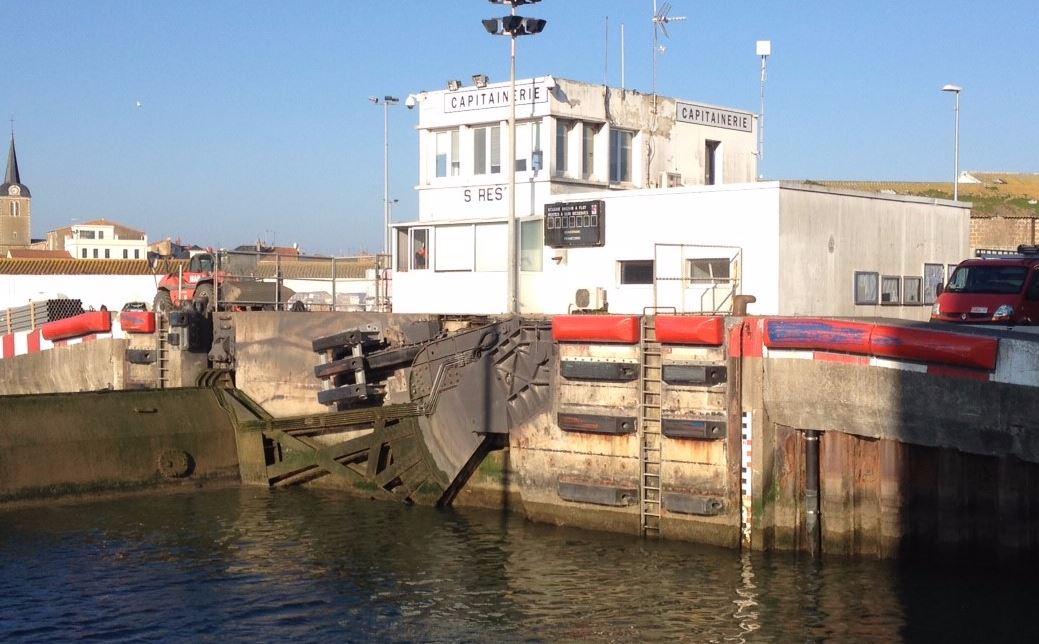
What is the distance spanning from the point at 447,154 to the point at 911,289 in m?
12.8

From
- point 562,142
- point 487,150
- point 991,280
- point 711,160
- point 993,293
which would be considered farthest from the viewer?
point 711,160

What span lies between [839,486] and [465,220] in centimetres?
1455

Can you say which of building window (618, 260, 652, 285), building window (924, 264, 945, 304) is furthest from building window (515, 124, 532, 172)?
building window (924, 264, 945, 304)

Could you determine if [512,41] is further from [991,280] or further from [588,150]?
[991,280]

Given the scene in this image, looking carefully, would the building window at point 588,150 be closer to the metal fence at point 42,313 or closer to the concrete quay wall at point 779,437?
the concrete quay wall at point 779,437

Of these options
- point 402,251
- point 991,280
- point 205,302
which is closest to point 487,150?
point 402,251

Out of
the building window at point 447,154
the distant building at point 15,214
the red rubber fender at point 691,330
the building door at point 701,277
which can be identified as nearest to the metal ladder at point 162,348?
the building window at point 447,154

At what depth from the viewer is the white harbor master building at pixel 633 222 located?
26562mm

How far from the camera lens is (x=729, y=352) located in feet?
71.1

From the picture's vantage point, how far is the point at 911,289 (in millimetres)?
29594

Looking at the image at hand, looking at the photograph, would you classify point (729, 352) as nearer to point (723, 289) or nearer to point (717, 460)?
point (717, 460)

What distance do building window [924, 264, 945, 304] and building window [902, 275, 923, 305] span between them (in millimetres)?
271

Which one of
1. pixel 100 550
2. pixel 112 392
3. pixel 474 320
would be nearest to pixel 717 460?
pixel 474 320

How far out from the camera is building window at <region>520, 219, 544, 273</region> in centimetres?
3061
